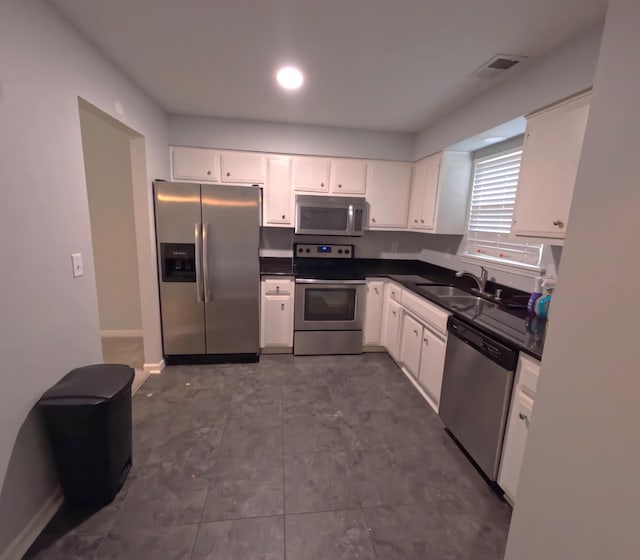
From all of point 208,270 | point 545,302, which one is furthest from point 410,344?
point 208,270

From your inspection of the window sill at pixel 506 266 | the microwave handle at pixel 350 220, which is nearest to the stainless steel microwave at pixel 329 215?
the microwave handle at pixel 350 220

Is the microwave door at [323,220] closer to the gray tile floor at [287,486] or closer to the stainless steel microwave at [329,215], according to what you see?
the stainless steel microwave at [329,215]

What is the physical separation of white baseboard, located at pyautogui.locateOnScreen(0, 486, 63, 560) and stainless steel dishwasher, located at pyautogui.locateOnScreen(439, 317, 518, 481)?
2.32 m

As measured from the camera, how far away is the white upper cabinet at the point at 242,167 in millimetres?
3225

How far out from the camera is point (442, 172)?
295cm

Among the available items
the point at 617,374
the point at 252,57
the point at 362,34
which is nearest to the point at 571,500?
the point at 617,374

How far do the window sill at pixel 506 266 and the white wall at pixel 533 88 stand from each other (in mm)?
1061

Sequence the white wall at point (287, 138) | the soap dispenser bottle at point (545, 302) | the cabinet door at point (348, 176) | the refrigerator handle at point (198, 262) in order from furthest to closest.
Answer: the cabinet door at point (348, 176)
the white wall at point (287, 138)
the refrigerator handle at point (198, 262)
the soap dispenser bottle at point (545, 302)

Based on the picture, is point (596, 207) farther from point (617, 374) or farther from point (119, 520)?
point (119, 520)

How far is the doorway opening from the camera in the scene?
10.6 ft

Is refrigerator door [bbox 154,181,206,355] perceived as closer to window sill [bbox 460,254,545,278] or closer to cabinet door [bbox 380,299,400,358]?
cabinet door [bbox 380,299,400,358]

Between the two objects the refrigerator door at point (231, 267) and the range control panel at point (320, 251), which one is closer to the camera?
the refrigerator door at point (231, 267)

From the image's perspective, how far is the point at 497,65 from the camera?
1883mm

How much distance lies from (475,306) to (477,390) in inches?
27.2
